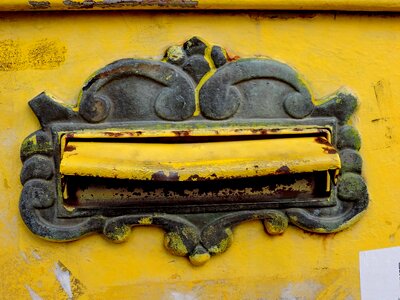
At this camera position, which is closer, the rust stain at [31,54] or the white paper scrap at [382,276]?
the rust stain at [31,54]

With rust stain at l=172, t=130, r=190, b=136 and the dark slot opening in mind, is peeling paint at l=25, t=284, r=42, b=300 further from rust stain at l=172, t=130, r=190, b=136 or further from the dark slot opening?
rust stain at l=172, t=130, r=190, b=136

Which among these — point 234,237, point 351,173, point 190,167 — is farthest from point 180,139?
point 351,173

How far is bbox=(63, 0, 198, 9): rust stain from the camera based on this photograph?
991 millimetres

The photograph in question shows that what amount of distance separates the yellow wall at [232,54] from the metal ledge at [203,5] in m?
0.03

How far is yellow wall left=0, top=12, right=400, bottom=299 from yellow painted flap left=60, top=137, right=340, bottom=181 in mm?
124

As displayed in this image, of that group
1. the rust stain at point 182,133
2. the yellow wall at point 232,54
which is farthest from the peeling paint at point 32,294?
the rust stain at point 182,133

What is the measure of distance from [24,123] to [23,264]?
0.25m

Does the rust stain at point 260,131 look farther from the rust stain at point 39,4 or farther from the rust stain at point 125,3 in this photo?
the rust stain at point 39,4

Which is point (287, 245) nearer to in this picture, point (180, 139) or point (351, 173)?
point (351, 173)

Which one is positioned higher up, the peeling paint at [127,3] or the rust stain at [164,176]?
the peeling paint at [127,3]

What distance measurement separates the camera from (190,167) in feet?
3.21

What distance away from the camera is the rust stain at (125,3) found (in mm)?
991

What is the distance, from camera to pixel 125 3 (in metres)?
1.00

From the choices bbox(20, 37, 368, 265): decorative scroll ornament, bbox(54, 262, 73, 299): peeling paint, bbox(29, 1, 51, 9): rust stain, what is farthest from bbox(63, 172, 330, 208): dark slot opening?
bbox(29, 1, 51, 9): rust stain
